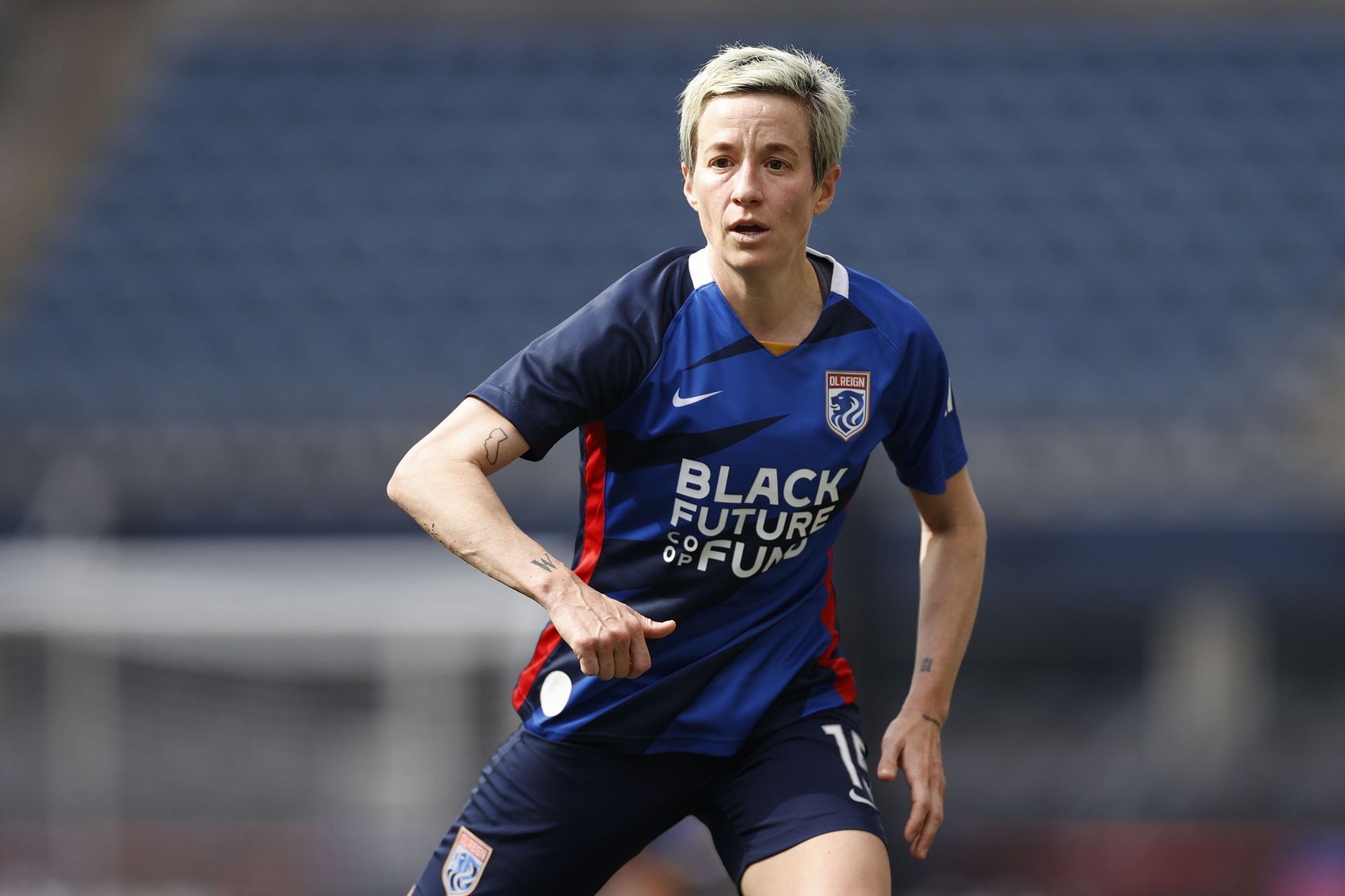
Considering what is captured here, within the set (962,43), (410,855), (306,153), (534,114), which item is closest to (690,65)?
(534,114)

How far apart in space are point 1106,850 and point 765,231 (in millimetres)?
5366

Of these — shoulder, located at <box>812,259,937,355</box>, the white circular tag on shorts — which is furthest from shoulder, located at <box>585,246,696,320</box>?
the white circular tag on shorts

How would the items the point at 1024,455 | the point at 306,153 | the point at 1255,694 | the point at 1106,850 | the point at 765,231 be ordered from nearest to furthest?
the point at 765,231 < the point at 1106,850 < the point at 1255,694 < the point at 1024,455 < the point at 306,153

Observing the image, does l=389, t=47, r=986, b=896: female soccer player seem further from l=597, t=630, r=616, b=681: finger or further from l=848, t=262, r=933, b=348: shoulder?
l=597, t=630, r=616, b=681: finger

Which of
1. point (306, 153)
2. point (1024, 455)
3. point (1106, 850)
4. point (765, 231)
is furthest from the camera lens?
point (306, 153)

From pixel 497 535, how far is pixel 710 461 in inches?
22.1

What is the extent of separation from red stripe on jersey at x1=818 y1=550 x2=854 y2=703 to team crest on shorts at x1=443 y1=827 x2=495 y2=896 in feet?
2.98

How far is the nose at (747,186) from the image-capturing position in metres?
3.25

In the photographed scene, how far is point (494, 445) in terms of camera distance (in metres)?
3.21

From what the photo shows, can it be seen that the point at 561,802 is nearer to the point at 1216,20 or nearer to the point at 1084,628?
the point at 1084,628

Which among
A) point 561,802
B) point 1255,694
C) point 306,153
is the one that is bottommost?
point 1255,694

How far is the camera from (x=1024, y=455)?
32.2 ft

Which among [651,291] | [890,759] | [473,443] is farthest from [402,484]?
[890,759]

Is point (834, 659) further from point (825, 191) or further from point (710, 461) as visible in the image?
point (825, 191)
